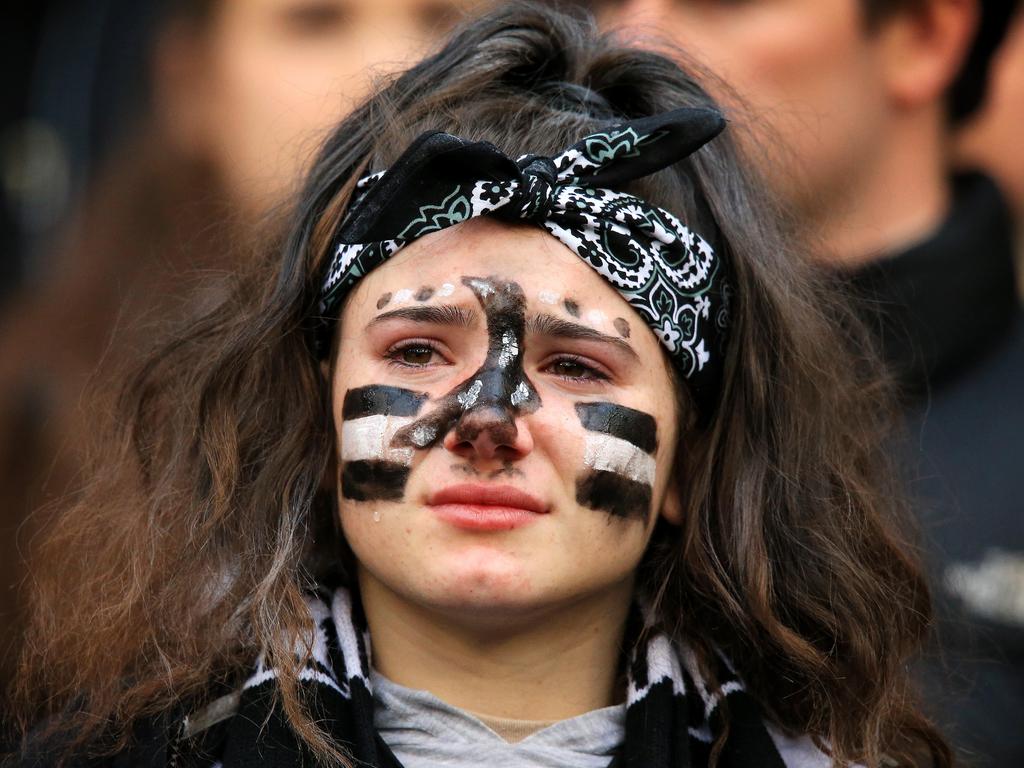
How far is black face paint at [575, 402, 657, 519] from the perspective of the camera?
2.57 m

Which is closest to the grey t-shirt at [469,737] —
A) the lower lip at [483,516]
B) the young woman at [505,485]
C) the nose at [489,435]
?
the young woman at [505,485]

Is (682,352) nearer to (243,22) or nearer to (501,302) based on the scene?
(501,302)

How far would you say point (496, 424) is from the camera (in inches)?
96.9

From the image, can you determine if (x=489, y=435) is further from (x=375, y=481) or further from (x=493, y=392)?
(x=375, y=481)

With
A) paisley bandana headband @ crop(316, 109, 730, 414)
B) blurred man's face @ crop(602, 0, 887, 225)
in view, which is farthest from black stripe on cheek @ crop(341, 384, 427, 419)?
blurred man's face @ crop(602, 0, 887, 225)

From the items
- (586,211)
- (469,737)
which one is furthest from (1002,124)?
(469,737)

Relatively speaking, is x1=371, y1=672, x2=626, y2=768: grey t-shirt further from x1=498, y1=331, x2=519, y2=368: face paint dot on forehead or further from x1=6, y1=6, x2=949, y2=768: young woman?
x1=498, y1=331, x2=519, y2=368: face paint dot on forehead

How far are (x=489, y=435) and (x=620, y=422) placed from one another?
0.27 metres

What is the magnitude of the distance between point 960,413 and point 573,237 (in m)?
1.76

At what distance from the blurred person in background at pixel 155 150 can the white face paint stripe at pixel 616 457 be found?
1633 millimetres

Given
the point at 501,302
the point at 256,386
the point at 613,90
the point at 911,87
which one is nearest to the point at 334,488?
the point at 256,386

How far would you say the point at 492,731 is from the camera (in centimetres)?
262

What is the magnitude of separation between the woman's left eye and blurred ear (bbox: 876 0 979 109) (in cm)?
195

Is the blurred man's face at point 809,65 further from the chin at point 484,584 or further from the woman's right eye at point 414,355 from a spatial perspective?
the chin at point 484,584
